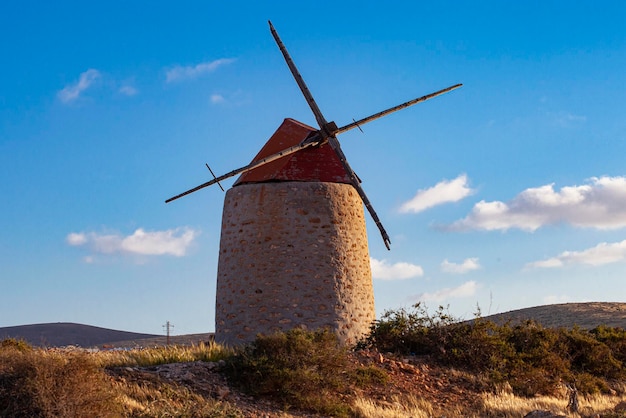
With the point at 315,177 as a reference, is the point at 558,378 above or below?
below

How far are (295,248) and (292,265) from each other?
0.35 meters

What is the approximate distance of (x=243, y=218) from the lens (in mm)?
15094

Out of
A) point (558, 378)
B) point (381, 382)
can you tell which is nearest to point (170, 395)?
point (381, 382)

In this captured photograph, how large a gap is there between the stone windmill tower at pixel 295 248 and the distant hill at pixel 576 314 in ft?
65.9

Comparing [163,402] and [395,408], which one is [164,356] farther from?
[395,408]

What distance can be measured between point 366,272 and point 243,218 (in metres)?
2.88

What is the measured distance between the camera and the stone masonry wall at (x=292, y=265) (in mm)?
14289

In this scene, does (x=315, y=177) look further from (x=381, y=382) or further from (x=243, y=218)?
(x=381, y=382)

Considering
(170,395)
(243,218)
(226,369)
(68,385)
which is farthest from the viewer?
(243,218)

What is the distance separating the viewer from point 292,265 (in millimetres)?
14414

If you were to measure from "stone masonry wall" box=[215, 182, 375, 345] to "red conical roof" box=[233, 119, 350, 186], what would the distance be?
22cm

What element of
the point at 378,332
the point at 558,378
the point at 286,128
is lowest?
the point at 558,378

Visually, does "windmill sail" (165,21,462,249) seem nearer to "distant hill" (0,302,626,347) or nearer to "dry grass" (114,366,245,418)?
"dry grass" (114,366,245,418)

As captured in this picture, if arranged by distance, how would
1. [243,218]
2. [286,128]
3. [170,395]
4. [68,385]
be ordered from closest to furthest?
[68,385]
[170,395]
[243,218]
[286,128]
